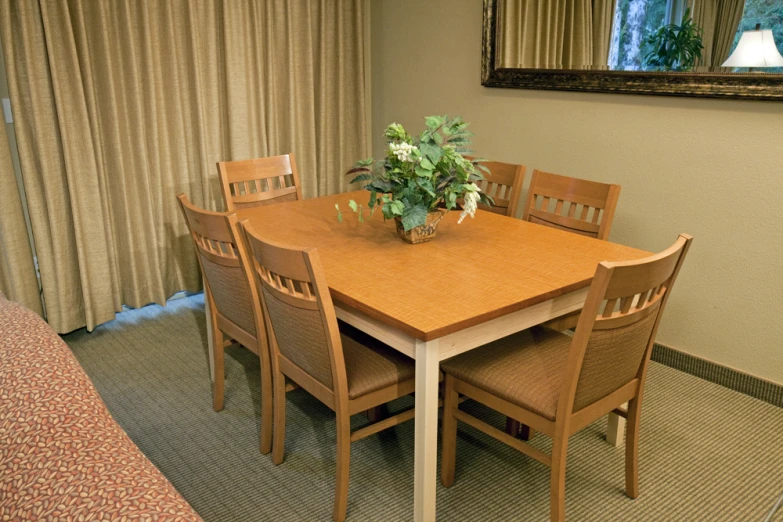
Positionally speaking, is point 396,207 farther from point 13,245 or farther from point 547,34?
point 13,245

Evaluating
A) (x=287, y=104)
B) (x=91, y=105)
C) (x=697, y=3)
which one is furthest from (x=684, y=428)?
(x=91, y=105)

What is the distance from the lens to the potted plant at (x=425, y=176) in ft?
6.86

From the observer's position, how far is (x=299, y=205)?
2.85m

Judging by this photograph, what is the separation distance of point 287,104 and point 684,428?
9.11 ft

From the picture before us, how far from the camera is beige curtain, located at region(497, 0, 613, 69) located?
3.07 metres

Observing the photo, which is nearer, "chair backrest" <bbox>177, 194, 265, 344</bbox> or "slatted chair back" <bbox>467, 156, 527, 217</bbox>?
"chair backrest" <bbox>177, 194, 265, 344</bbox>

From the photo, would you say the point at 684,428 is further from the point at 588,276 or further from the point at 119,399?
the point at 119,399

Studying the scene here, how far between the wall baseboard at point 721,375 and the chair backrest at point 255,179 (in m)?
1.94

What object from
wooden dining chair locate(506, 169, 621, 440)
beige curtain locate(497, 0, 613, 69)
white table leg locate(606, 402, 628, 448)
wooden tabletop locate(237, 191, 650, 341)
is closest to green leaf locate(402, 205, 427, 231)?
wooden tabletop locate(237, 191, 650, 341)

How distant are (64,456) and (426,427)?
0.92 metres

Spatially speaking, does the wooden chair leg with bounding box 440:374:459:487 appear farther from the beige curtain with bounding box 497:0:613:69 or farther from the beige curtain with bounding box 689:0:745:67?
the beige curtain with bounding box 497:0:613:69

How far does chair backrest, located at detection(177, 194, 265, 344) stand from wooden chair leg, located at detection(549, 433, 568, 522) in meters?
1.07

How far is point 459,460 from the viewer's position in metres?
2.33

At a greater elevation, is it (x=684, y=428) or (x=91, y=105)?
(x=91, y=105)
